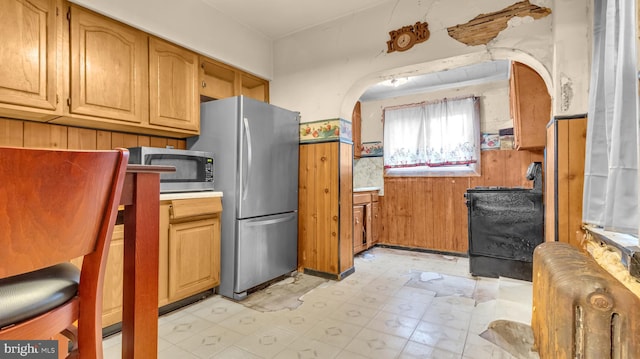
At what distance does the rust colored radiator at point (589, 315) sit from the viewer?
0.98 meters

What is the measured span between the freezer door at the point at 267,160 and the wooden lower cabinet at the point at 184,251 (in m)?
0.29

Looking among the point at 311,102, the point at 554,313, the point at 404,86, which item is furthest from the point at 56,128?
the point at 404,86

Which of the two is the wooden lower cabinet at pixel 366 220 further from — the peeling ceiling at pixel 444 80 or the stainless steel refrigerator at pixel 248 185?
the peeling ceiling at pixel 444 80

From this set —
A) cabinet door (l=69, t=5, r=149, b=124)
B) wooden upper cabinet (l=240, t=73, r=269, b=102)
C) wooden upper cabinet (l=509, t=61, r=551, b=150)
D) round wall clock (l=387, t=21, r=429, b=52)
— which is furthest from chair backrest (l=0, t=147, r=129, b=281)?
wooden upper cabinet (l=509, t=61, r=551, b=150)

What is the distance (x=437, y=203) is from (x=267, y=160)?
8.43ft

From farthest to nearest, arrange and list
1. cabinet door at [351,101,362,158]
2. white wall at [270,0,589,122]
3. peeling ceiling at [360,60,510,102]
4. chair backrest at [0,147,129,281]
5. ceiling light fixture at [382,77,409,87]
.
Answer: cabinet door at [351,101,362,158]
ceiling light fixture at [382,77,409,87]
peeling ceiling at [360,60,510,102]
white wall at [270,0,589,122]
chair backrest at [0,147,129,281]

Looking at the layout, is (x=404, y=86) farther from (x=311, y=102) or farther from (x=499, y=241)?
(x=499, y=241)

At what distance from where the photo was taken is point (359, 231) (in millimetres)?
3906

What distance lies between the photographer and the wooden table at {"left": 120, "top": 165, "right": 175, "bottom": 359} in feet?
2.67

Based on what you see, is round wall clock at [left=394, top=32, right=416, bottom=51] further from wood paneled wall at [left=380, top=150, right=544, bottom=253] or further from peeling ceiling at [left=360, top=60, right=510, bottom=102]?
wood paneled wall at [left=380, top=150, right=544, bottom=253]

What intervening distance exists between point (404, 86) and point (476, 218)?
2.17m

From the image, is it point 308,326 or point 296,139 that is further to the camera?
point 296,139

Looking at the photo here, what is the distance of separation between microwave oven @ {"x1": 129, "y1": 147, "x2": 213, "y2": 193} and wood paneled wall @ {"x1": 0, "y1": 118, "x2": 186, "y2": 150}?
0.90 feet

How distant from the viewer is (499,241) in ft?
9.49
